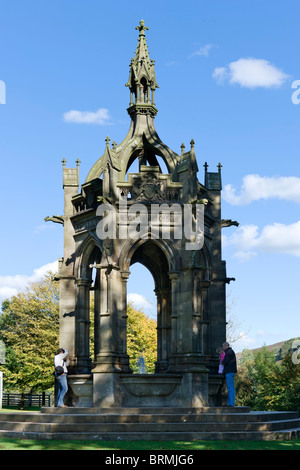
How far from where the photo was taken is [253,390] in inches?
1490

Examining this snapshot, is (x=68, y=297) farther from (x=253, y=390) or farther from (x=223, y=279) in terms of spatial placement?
(x=253, y=390)

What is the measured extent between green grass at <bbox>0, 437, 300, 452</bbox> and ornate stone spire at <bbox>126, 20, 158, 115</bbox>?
1099 cm

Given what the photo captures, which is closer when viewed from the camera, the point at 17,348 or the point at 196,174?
the point at 196,174

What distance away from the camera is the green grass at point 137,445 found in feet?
41.9

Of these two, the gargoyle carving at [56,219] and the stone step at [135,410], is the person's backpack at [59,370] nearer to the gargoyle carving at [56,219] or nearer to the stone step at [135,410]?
the stone step at [135,410]

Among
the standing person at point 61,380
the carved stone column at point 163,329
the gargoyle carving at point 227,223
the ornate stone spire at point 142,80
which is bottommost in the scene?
the standing person at point 61,380

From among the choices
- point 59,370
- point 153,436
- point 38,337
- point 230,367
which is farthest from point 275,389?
point 38,337

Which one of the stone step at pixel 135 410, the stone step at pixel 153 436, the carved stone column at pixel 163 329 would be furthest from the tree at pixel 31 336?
the stone step at pixel 153 436

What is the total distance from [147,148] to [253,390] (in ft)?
73.0

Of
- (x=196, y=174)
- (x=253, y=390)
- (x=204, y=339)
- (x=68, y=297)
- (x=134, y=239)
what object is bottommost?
(x=253, y=390)

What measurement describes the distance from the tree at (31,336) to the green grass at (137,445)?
29.9 meters
